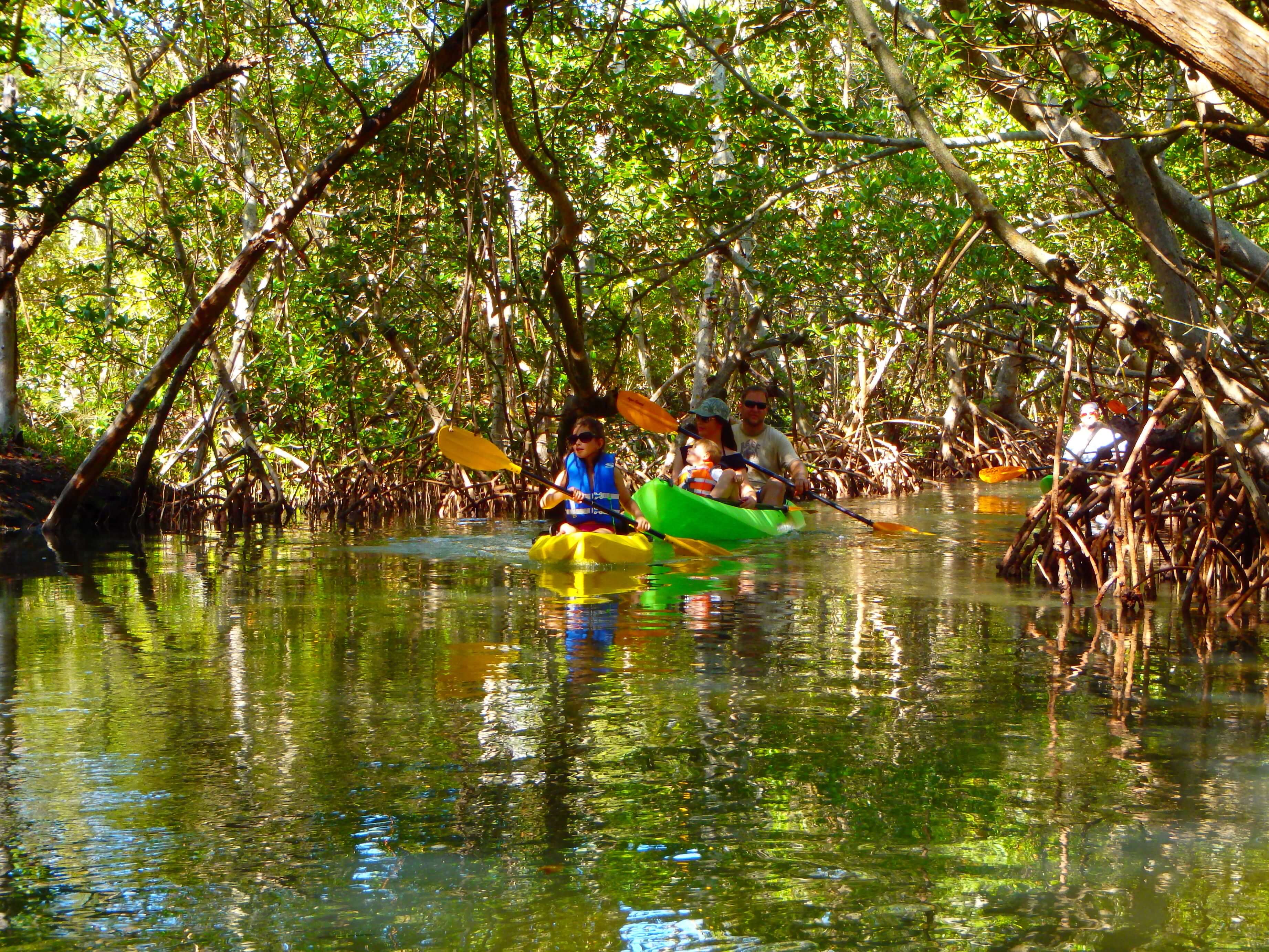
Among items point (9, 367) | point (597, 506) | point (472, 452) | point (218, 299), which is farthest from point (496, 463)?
point (9, 367)

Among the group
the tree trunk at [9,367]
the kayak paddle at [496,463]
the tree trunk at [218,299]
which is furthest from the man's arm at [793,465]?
the tree trunk at [9,367]

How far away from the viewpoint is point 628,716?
4012 mm

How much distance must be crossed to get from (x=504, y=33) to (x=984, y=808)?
16.1ft

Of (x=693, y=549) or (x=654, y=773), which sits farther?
(x=693, y=549)

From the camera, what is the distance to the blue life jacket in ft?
28.7

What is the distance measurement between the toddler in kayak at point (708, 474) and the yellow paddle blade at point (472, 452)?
1.39m

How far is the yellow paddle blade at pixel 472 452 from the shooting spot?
8.72m

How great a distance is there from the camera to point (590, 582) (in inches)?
302

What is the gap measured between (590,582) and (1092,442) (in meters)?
4.01

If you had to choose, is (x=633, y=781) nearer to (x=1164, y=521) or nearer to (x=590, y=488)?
(x=1164, y=521)

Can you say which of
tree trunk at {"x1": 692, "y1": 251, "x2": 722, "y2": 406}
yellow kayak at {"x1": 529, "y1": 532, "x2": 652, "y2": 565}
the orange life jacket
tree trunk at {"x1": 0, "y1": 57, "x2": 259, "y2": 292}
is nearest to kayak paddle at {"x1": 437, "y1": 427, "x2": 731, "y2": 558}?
yellow kayak at {"x1": 529, "y1": 532, "x2": 652, "y2": 565}

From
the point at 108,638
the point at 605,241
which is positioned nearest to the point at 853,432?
the point at 605,241

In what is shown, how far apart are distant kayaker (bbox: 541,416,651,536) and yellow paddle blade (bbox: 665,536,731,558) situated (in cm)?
28

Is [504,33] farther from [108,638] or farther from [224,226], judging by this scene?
[224,226]
